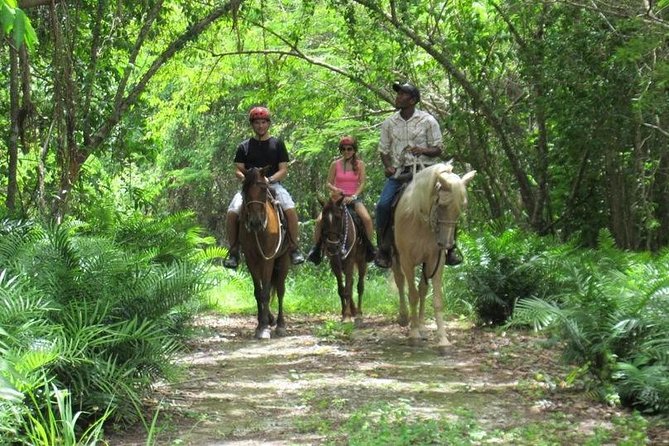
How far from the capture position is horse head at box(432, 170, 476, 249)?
912 centimetres

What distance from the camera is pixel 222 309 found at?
15586 mm

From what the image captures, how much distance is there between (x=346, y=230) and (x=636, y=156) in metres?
5.80

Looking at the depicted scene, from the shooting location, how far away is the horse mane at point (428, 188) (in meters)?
9.12

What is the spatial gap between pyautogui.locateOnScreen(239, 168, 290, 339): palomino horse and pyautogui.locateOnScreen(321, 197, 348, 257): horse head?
94 cm

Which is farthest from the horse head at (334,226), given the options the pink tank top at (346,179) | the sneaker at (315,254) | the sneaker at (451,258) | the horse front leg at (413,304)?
the sneaker at (451,258)

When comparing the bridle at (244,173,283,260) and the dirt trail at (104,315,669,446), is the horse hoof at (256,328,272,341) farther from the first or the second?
the bridle at (244,173,283,260)

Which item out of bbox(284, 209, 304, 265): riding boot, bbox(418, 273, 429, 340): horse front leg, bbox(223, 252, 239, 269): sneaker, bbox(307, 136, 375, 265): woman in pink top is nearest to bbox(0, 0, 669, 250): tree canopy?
bbox(223, 252, 239, 269): sneaker

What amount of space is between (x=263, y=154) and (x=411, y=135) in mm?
Result: 1923

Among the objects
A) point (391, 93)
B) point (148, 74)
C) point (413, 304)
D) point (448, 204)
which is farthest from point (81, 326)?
point (391, 93)

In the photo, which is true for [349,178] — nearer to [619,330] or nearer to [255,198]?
[255,198]

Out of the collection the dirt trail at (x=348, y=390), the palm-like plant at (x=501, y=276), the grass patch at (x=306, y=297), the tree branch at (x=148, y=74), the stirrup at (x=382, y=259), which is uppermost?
the tree branch at (x=148, y=74)

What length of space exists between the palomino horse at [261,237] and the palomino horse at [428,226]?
159 cm

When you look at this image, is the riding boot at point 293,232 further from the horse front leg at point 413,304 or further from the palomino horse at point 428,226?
the horse front leg at point 413,304

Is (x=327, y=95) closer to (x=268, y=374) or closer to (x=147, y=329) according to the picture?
(x=268, y=374)
